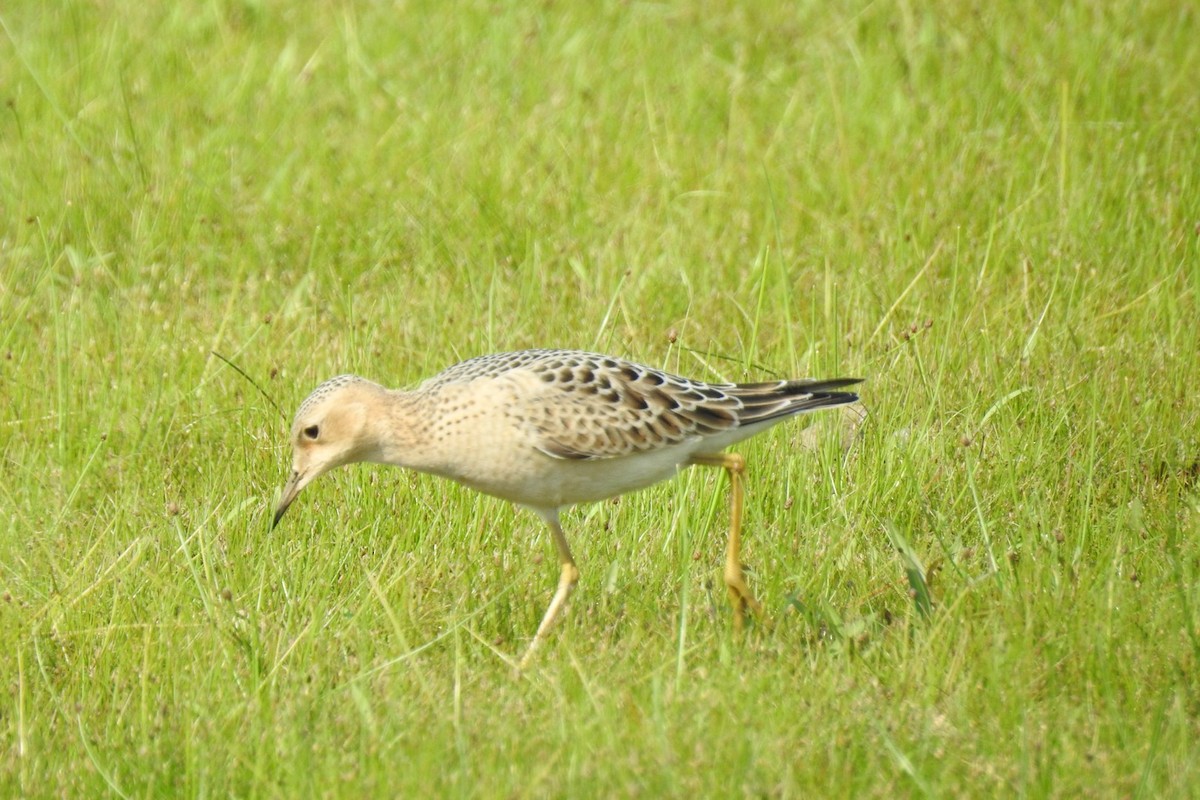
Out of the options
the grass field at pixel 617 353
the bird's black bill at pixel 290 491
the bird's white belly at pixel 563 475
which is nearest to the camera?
the grass field at pixel 617 353

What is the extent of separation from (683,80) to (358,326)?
321cm

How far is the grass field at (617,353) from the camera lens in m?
4.71

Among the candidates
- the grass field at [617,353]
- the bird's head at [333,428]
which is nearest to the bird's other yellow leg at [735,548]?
the grass field at [617,353]

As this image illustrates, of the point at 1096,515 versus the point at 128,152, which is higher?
the point at 128,152

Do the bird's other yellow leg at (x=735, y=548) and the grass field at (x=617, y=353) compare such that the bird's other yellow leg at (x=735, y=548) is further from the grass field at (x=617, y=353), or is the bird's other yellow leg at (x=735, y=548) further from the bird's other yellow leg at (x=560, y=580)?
the bird's other yellow leg at (x=560, y=580)

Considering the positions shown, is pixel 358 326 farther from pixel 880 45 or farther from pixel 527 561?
pixel 880 45

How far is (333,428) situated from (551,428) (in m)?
0.74

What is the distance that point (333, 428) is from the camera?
5.46 m

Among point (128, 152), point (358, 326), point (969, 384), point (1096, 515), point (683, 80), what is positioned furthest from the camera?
point (683, 80)

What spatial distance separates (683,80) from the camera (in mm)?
9750

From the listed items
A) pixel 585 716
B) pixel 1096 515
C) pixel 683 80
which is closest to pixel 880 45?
pixel 683 80

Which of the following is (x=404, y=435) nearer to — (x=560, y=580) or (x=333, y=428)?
(x=333, y=428)

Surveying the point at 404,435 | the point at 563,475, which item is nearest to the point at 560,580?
the point at 563,475

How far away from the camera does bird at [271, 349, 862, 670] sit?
17.5 ft
